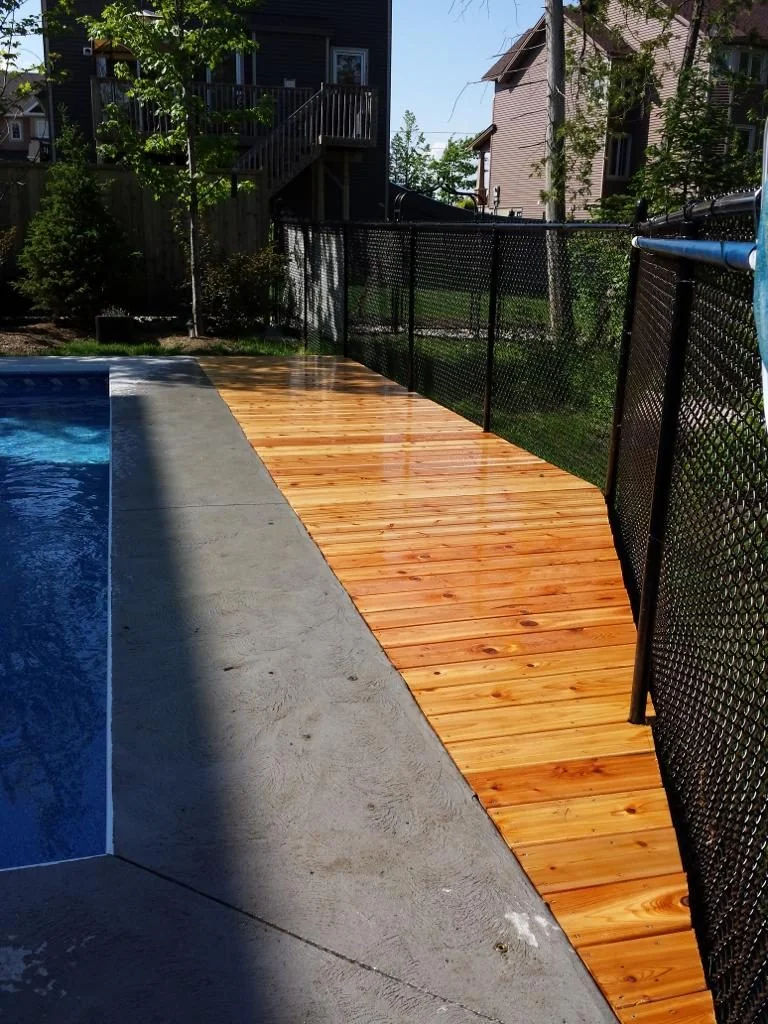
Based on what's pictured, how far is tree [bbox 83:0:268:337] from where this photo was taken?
10.8 meters

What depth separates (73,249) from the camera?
1183 centimetres

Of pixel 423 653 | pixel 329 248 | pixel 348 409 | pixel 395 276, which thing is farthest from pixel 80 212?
pixel 423 653

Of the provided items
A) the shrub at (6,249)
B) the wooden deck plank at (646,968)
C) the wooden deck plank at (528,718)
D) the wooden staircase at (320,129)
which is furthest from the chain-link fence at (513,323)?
the wooden staircase at (320,129)

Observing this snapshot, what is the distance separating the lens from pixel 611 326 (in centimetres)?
658

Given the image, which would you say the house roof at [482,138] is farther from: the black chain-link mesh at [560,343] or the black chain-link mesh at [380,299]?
the black chain-link mesh at [560,343]

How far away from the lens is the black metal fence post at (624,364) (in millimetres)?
4863

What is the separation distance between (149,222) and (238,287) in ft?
6.40

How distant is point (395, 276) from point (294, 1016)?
802 cm

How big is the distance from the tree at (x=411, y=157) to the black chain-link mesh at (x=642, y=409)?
41493mm

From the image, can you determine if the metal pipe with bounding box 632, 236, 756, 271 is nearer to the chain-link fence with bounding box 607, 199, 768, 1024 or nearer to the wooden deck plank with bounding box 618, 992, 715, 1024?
the chain-link fence with bounding box 607, 199, 768, 1024

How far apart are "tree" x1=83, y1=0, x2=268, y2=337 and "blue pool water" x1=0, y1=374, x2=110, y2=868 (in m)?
4.37

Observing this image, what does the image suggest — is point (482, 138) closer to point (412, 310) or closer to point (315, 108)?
point (315, 108)

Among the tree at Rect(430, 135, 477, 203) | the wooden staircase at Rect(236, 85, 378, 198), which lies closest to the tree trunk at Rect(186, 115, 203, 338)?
the wooden staircase at Rect(236, 85, 378, 198)

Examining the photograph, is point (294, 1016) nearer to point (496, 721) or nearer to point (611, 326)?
point (496, 721)
